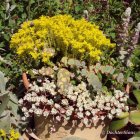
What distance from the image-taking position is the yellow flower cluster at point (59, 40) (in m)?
3.34

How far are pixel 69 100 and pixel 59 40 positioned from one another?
43 centimetres

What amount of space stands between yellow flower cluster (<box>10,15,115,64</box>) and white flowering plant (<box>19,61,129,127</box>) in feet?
0.42

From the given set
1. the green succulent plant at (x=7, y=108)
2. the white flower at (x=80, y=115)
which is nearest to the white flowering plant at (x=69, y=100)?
the white flower at (x=80, y=115)

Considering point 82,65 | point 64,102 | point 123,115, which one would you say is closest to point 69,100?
point 64,102

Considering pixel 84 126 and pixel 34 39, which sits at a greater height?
pixel 34 39

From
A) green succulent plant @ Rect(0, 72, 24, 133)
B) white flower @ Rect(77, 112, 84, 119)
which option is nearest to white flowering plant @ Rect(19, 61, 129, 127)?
white flower @ Rect(77, 112, 84, 119)

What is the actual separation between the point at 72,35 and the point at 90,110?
1.68ft

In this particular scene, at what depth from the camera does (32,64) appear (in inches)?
140

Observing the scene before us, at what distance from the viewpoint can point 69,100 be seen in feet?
10.8

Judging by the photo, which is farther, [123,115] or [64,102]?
[123,115]

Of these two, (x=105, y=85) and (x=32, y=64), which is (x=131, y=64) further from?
(x=32, y=64)

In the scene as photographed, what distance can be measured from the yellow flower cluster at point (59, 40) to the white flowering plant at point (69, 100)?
13 centimetres

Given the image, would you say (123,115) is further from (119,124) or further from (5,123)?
(5,123)

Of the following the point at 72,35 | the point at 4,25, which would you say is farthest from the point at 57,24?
the point at 4,25
